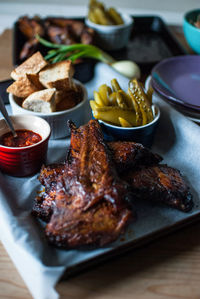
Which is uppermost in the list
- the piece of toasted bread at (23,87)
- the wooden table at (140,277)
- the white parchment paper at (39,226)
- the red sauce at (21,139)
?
the piece of toasted bread at (23,87)

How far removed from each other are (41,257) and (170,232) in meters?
0.55

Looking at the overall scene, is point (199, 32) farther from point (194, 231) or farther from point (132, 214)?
point (132, 214)

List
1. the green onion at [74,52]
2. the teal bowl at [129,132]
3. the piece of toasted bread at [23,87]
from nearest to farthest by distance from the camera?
the teal bowl at [129,132] → the piece of toasted bread at [23,87] → the green onion at [74,52]

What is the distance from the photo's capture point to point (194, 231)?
4.52ft

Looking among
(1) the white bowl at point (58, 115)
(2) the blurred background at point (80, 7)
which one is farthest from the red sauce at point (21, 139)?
(2) the blurred background at point (80, 7)

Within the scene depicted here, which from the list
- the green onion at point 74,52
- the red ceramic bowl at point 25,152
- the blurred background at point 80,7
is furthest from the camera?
the blurred background at point 80,7

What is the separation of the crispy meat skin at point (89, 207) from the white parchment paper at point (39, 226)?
64 millimetres

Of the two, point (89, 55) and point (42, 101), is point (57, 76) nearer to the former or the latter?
point (42, 101)

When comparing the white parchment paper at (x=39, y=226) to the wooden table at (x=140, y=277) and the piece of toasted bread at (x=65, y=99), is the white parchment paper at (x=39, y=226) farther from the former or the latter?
the piece of toasted bread at (x=65, y=99)

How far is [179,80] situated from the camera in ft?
7.37

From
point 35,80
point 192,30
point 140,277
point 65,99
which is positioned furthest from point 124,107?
point 192,30

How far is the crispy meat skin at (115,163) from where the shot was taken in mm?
1324

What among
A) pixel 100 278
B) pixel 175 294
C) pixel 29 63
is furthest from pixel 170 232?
pixel 29 63

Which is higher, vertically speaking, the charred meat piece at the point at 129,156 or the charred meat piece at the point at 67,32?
the charred meat piece at the point at 67,32
